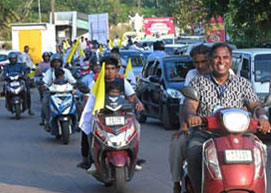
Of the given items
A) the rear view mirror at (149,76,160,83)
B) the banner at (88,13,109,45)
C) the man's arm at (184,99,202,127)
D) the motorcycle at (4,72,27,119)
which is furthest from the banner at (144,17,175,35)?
the man's arm at (184,99,202,127)

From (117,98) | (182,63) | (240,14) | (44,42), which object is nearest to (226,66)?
(117,98)

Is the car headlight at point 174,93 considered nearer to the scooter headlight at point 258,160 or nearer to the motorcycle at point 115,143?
the motorcycle at point 115,143

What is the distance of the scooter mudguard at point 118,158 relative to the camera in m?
8.01

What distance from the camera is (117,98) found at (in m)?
8.34

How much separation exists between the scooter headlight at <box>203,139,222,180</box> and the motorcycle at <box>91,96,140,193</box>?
2591 mm

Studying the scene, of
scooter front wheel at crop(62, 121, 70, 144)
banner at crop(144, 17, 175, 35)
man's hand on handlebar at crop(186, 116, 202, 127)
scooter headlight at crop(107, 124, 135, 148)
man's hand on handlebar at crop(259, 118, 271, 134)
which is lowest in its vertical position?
scooter front wheel at crop(62, 121, 70, 144)

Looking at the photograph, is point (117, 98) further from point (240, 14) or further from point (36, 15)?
point (36, 15)

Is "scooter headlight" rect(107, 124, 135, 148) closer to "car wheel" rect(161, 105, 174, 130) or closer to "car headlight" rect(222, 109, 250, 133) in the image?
"car headlight" rect(222, 109, 250, 133)

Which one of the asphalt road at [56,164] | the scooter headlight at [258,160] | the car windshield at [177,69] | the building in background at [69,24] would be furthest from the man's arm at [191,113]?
the building in background at [69,24]

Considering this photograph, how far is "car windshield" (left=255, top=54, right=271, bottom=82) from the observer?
14.0m

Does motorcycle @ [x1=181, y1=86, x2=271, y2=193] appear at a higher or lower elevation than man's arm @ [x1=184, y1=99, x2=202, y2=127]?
lower

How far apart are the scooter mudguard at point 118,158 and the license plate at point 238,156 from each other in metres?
2.79

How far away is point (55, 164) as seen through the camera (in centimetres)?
1127

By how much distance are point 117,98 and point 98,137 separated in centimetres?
52
